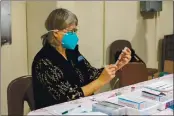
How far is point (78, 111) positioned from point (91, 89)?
14.6 inches

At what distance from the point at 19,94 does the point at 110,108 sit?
797 mm

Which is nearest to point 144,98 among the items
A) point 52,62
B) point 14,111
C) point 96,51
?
point 52,62

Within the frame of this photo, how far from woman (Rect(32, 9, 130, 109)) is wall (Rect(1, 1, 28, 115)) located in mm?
1001

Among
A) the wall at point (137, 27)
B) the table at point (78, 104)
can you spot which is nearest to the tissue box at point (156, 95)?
the table at point (78, 104)

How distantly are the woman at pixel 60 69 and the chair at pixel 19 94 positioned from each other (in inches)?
5.8

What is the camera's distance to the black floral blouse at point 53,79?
157 centimetres

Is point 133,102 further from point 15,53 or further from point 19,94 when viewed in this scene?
point 15,53

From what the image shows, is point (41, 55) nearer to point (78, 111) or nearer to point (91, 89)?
point (91, 89)

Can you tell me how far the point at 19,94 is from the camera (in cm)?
179

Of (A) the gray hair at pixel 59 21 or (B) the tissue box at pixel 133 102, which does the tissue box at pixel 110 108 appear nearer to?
(B) the tissue box at pixel 133 102

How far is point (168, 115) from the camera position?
1.24m

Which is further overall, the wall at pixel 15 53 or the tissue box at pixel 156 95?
the wall at pixel 15 53

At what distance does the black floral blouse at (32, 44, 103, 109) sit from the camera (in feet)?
5.15

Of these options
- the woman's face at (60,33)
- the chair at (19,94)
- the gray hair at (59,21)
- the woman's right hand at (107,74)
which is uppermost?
the gray hair at (59,21)
